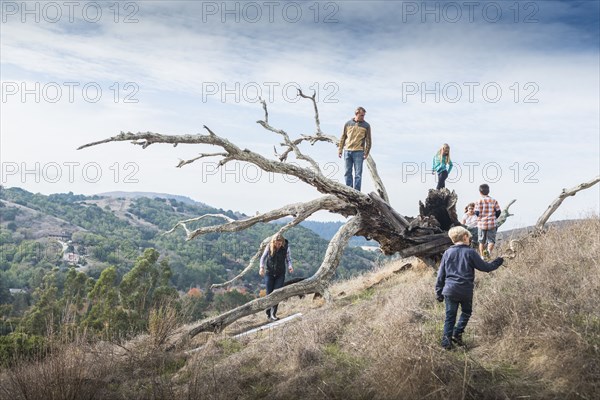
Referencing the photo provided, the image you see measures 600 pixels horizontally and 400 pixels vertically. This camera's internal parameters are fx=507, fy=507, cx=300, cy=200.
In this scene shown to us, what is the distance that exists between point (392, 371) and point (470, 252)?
1938 millimetres

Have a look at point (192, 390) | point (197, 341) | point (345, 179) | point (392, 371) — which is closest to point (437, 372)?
point (392, 371)

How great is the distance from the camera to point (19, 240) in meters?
138

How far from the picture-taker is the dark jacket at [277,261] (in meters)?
11.8

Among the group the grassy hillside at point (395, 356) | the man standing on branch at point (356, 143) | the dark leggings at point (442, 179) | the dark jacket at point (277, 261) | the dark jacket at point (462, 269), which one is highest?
the man standing on branch at point (356, 143)

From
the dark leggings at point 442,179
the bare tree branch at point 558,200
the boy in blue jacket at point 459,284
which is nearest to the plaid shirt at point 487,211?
the dark leggings at point 442,179

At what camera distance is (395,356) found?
5645 millimetres

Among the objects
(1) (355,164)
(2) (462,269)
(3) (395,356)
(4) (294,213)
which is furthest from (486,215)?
(3) (395,356)

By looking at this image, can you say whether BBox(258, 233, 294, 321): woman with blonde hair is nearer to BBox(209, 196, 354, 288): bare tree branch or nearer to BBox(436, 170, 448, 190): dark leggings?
BBox(209, 196, 354, 288): bare tree branch

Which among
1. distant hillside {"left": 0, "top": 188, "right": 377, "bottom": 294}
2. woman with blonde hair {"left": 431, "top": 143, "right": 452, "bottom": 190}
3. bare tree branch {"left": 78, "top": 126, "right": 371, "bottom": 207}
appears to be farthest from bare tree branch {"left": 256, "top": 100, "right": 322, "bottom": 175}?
distant hillside {"left": 0, "top": 188, "right": 377, "bottom": 294}

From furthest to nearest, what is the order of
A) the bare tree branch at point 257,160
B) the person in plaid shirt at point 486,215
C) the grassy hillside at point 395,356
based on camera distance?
the person in plaid shirt at point 486,215 → the bare tree branch at point 257,160 → the grassy hillside at point 395,356

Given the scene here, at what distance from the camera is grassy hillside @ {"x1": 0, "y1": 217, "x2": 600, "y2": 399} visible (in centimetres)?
537

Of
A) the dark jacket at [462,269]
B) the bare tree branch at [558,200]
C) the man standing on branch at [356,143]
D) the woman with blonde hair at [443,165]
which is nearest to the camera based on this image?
the dark jacket at [462,269]

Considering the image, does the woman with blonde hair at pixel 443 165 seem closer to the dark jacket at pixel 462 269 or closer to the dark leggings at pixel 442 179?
the dark leggings at pixel 442 179

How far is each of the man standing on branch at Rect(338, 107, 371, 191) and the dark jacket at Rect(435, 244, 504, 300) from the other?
18.2 ft
